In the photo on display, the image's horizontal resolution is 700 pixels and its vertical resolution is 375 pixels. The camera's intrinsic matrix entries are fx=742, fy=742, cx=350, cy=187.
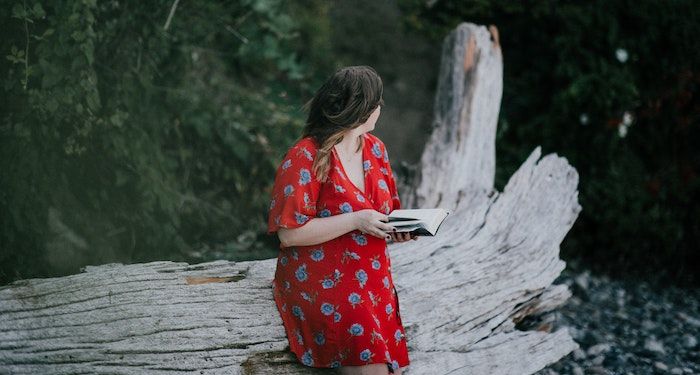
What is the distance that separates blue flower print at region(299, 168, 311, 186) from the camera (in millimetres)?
2801

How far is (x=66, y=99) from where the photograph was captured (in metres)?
3.75

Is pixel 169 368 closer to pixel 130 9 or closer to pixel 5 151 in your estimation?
pixel 5 151

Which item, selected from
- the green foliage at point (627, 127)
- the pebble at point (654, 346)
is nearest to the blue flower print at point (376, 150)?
the pebble at point (654, 346)

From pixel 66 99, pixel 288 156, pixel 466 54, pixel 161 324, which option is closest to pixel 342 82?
pixel 288 156

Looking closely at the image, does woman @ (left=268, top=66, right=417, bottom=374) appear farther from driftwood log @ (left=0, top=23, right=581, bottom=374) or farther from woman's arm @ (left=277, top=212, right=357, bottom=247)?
driftwood log @ (left=0, top=23, right=581, bottom=374)

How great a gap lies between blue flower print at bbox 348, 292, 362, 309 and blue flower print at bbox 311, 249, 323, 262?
0.62ft

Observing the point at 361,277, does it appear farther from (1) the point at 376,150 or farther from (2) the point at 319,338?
(1) the point at 376,150

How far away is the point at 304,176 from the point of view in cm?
281

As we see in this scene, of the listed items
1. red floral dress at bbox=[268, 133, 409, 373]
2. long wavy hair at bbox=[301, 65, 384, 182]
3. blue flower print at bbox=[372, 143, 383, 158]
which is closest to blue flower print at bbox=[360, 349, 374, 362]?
red floral dress at bbox=[268, 133, 409, 373]

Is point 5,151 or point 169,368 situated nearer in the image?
point 169,368

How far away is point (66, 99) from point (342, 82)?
1659mm

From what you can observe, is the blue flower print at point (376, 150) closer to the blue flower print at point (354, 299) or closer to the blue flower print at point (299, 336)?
the blue flower print at point (354, 299)

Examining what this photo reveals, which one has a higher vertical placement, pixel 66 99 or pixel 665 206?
pixel 66 99

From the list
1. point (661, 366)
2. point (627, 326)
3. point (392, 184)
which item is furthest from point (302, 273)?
point (627, 326)
